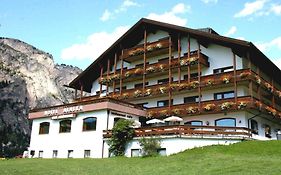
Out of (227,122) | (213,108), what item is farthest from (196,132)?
(227,122)

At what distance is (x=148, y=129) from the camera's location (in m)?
29.4

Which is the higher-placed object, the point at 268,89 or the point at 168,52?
the point at 168,52

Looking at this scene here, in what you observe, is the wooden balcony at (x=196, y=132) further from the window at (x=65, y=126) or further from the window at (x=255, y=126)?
the window at (x=65, y=126)

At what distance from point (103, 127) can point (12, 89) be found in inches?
2084

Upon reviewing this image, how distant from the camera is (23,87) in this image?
8338cm

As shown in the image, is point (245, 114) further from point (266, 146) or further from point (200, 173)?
point (200, 173)

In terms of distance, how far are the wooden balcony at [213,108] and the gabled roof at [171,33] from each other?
4973mm

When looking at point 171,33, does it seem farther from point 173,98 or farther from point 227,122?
point 227,122

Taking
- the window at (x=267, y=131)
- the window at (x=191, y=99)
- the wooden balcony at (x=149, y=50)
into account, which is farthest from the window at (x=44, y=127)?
the window at (x=267, y=131)

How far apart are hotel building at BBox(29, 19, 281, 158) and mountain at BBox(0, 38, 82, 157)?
106ft

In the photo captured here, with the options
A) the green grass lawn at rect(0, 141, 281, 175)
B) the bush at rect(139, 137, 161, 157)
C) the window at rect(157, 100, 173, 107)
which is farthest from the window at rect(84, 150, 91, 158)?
the green grass lawn at rect(0, 141, 281, 175)

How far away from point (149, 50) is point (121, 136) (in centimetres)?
1326

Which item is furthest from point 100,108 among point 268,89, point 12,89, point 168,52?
point 12,89

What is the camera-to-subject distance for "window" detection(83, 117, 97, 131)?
33500 millimetres
